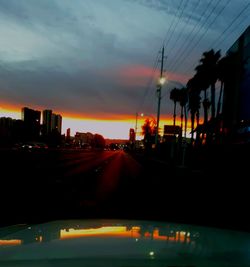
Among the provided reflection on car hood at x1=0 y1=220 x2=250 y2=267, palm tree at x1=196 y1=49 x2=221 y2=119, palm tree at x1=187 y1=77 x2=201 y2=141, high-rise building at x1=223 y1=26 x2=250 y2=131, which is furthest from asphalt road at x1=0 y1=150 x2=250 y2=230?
palm tree at x1=187 y1=77 x2=201 y2=141

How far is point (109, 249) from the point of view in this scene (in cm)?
469

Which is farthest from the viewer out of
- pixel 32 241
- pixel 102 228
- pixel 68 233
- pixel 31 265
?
pixel 102 228

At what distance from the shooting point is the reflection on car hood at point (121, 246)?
4219 mm

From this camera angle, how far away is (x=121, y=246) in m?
4.86

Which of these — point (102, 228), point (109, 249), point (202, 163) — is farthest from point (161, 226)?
point (202, 163)

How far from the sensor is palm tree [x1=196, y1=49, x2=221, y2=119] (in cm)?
6612

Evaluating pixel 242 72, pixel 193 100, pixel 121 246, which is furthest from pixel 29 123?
pixel 121 246

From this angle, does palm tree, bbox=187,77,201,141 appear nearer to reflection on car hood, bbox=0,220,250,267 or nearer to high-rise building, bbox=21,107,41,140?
reflection on car hood, bbox=0,220,250,267

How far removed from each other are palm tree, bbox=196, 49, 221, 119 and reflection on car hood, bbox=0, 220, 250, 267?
61.2 metres

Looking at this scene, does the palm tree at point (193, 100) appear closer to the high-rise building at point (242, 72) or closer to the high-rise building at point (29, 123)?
the high-rise building at point (242, 72)

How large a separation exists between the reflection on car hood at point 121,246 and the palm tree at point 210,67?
61.2m

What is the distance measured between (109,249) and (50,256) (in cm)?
60

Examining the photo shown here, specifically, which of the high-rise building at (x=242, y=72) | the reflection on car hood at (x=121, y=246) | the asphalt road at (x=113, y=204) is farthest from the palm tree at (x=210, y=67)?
the reflection on car hood at (x=121, y=246)

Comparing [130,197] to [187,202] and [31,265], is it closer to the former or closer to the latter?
[187,202]
